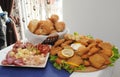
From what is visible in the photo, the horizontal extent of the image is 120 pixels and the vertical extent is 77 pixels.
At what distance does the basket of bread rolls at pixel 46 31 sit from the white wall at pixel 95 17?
0.77 meters

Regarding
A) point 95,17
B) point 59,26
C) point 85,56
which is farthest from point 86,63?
point 95,17

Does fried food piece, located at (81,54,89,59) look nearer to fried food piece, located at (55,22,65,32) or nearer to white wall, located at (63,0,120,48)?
fried food piece, located at (55,22,65,32)

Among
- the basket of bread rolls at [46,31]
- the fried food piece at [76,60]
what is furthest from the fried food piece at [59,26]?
the fried food piece at [76,60]

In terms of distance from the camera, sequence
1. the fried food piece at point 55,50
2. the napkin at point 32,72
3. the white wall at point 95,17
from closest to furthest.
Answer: the napkin at point 32,72 < the fried food piece at point 55,50 < the white wall at point 95,17

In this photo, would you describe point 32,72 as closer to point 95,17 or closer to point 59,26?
point 59,26

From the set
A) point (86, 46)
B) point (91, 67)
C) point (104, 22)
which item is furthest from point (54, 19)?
point (104, 22)

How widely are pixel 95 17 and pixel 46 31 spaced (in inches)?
34.3

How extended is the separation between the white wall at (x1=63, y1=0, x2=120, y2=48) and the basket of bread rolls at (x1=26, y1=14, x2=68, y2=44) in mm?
767

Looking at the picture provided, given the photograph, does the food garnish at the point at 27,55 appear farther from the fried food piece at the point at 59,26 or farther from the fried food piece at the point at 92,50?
the fried food piece at the point at 92,50

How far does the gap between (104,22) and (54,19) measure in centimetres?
81

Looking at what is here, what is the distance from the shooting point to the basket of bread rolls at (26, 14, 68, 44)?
106 centimetres

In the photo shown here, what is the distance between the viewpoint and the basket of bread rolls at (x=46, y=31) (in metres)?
1.06

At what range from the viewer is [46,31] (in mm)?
1054

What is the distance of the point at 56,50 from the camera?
3.28 feet
